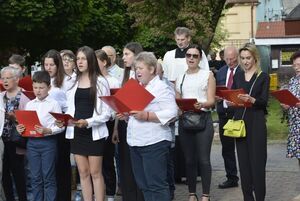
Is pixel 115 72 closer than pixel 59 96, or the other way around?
pixel 59 96

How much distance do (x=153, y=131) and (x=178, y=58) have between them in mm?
2352

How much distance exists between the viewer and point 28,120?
7.17 metres

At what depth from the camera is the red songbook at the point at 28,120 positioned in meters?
7.07

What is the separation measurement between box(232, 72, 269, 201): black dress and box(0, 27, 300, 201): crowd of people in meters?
0.01

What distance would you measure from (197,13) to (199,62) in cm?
1591

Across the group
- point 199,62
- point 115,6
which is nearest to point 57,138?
point 199,62

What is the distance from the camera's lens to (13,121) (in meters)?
7.64

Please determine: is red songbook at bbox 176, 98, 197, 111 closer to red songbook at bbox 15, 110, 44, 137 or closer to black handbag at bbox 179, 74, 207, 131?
black handbag at bbox 179, 74, 207, 131

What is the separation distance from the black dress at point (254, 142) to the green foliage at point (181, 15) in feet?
52.3

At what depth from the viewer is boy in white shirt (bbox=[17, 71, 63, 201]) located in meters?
7.31

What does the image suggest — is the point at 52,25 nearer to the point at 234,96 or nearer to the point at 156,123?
the point at 234,96

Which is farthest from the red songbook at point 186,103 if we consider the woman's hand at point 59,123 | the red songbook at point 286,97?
the woman's hand at point 59,123

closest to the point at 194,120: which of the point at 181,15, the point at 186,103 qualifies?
the point at 186,103

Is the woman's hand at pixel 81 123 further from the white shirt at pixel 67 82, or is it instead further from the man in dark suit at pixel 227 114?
the man in dark suit at pixel 227 114
